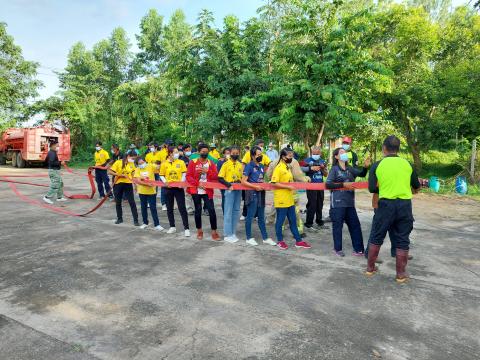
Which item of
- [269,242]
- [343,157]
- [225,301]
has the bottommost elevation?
[225,301]

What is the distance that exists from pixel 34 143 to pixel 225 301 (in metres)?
23.3

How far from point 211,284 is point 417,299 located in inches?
93.3

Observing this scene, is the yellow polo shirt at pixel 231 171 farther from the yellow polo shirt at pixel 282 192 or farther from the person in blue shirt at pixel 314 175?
the person in blue shirt at pixel 314 175

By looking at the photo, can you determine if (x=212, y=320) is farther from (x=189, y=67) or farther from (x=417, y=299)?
(x=189, y=67)

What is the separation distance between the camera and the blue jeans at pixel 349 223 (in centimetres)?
539

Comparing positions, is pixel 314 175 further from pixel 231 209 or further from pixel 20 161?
pixel 20 161

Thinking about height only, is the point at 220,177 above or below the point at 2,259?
above

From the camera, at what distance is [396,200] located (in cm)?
431

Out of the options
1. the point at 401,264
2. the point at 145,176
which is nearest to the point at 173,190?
the point at 145,176

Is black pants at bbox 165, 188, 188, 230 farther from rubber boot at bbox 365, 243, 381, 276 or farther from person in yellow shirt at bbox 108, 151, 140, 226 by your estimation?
rubber boot at bbox 365, 243, 381, 276

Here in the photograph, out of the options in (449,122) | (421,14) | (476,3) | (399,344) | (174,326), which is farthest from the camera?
(421,14)

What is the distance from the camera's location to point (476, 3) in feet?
29.4

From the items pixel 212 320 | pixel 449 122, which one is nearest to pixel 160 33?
pixel 449 122

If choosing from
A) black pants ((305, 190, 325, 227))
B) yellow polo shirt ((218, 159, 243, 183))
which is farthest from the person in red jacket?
black pants ((305, 190, 325, 227))
